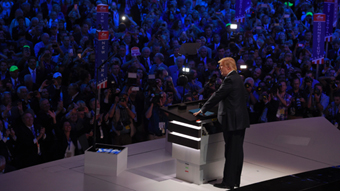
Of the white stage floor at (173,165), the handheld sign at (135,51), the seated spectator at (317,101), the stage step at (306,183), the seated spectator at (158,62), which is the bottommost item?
the white stage floor at (173,165)

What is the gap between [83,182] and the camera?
3998 mm

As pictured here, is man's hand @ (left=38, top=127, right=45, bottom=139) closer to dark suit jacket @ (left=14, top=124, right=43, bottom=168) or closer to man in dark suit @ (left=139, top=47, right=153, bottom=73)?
dark suit jacket @ (left=14, top=124, right=43, bottom=168)

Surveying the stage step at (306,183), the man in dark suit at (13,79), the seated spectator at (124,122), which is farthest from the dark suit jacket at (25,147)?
the stage step at (306,183)

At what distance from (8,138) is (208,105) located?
2450 mm

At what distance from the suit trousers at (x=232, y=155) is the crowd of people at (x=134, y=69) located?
3.41 feet

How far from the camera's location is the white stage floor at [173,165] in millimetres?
3934

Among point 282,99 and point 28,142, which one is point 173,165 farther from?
point 282,99

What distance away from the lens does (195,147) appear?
12.4 feet

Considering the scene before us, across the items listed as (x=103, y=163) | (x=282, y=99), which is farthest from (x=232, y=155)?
(x=282, y=99)

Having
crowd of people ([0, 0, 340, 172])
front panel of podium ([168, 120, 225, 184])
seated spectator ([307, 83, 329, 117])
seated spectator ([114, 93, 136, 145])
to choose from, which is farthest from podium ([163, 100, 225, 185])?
seated spectator ([307, 83, 329, 117])

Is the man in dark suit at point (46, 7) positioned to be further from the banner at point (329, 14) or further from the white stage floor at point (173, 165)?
the banner at point (329, 14)

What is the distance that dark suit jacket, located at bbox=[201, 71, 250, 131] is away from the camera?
371 centimetres

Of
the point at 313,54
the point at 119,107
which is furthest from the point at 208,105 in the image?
the point at 313,54

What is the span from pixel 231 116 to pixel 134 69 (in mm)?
2652
